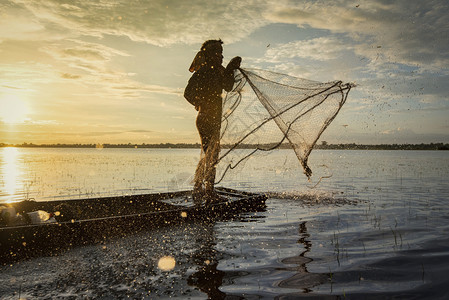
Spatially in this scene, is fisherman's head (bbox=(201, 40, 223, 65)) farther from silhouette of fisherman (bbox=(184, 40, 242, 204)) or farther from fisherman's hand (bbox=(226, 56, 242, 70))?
fisherman's hand (bbox=(226, 56, 242, 70))

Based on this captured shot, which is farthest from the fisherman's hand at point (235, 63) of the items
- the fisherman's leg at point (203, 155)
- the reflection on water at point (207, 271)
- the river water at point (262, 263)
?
the reflection on water at point (207, 271)

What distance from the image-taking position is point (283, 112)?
820 centimetres

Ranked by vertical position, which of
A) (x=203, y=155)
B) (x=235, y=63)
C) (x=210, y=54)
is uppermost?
(x=210, y=54)

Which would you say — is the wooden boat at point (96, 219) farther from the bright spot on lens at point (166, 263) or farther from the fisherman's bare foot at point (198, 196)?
the bright spot on lens at point (166, 263)

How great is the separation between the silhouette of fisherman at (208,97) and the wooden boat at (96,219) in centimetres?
98

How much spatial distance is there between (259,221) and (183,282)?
4403 mm

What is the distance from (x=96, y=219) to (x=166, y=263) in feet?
6.42

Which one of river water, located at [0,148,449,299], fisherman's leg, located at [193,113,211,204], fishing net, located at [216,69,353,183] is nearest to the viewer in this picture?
river water, located at [0,148,449,299]

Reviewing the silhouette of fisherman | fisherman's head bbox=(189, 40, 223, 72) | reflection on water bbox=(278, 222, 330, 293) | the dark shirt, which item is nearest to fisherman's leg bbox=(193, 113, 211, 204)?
the silhouette of fisherman

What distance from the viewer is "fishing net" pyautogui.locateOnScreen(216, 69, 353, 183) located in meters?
8.21

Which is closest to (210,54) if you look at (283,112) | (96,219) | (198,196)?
(283,112)

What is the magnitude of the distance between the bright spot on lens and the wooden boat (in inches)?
61.1

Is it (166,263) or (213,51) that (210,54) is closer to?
(213,51)

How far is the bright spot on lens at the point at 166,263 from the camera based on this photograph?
487 cm
